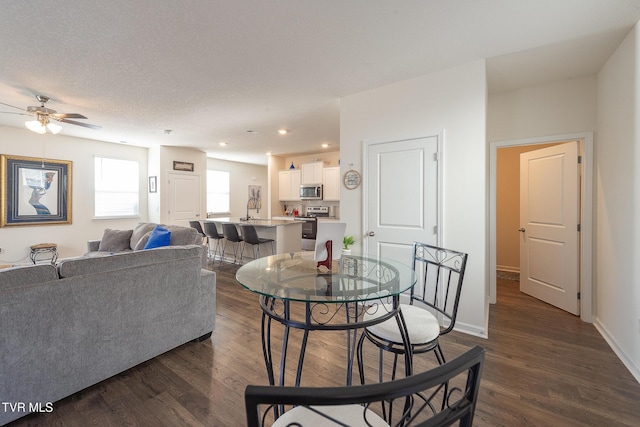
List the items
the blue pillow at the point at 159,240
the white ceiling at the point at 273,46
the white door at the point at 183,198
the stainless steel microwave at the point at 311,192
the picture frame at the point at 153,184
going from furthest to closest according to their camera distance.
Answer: the stainless steel microwave at the point at 311,192
the white door at the point at 183,198
the picture frame at the point at 153,184
the blue pillow at the point at 159,240
the white ceiling at the point at 273,46

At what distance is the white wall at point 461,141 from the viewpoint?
2.65 meters

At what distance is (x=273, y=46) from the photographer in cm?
238

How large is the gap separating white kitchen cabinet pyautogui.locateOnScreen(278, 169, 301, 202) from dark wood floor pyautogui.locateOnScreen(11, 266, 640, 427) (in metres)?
4.99

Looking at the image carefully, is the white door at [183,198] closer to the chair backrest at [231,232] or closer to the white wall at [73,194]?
the white wall at [73,194]

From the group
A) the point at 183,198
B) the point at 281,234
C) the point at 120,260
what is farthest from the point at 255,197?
the point at 120,260

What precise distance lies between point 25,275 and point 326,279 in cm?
175

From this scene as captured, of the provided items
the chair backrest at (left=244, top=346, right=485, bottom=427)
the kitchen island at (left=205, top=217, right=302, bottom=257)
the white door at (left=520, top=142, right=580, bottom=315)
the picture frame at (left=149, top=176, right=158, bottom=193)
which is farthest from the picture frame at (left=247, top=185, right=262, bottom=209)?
the chair backrest at (left=244, top=346, right=485, bottom=427)

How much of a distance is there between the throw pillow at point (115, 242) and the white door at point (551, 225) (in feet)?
19.6

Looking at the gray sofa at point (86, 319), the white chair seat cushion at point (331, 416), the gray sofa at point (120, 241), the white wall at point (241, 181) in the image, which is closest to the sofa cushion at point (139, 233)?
the gray sofa at point (120, 241)

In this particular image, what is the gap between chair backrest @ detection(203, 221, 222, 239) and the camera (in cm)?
553

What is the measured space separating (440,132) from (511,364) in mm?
2147

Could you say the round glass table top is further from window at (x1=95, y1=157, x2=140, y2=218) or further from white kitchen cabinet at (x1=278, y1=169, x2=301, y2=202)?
window at (x1=95, y1=157, x2=140, y2=218)

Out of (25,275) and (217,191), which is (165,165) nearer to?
(217,191)

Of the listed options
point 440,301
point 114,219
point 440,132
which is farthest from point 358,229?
point 114,219
